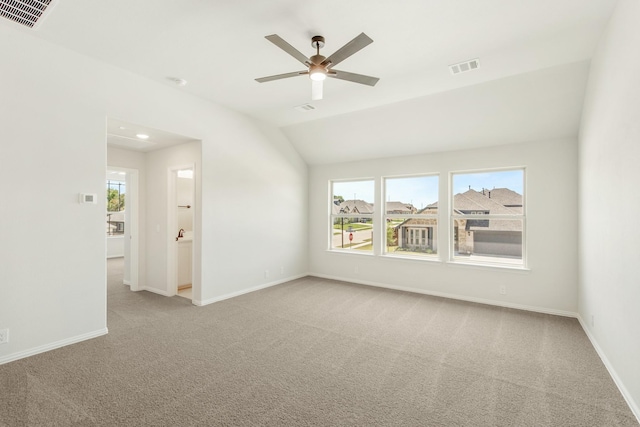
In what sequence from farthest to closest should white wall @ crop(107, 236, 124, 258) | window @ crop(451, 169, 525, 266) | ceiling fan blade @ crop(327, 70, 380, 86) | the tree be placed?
the tree → white wall @ crop(107, 236, 124, 258) → window @ crop(451, 169, 525, 266) → ceiling fan blade @ crop(327, 70, 380, 86)

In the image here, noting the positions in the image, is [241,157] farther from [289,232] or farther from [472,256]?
[472,256]

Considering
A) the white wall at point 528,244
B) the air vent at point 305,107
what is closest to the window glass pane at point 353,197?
the white wall at point 528,244

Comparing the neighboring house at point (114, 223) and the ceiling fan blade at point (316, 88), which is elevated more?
the ceiling fan blade at point (316, 88)

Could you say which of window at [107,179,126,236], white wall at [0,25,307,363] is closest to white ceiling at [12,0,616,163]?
white wall at [0,25,307,363]

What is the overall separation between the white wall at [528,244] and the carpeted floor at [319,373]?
44 centimetres

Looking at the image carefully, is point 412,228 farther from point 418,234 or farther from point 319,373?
point 319,373

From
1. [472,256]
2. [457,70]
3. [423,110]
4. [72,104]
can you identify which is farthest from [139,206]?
[472,256]

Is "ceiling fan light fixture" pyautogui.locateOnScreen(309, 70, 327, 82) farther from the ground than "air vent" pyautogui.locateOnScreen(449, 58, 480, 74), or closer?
closer

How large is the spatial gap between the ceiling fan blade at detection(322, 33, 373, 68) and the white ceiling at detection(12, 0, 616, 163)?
1.28 feet

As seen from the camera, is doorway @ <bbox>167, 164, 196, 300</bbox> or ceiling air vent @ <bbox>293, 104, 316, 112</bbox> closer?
ceiling air vent @ <bbox>293, 104, 316, 112</bbox>

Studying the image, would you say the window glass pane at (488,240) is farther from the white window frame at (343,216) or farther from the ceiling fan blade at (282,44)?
the ceiling fan blade at (282,44)

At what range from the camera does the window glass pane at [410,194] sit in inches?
212

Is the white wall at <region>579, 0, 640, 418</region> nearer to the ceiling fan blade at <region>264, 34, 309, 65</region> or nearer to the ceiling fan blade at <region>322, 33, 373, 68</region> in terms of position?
the ceiling fan blade at <region>322, 33, 373, 68</region>

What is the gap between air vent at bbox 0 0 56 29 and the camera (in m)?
2.40
